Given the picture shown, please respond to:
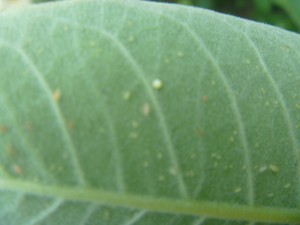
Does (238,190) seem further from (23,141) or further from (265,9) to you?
(265,9)

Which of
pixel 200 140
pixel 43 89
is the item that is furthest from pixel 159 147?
pixel 43 89

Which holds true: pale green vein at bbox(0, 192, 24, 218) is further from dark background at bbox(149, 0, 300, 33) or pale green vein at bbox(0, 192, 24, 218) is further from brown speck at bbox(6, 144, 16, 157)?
dark background at bbox(149, 0, 300, 33)

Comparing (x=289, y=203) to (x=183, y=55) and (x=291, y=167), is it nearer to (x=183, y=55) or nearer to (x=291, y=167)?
(x=291, y=167)

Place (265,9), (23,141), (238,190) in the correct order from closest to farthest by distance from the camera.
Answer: (23,141)
(238,190)
(265,9)

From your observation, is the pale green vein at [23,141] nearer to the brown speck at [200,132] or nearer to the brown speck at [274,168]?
the brown speck at [200,132]

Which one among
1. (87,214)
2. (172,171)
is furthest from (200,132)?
(87,214)

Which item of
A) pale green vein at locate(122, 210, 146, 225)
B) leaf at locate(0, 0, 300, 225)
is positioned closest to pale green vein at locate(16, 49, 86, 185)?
leaf at locate(0, 0, 300, 225)
